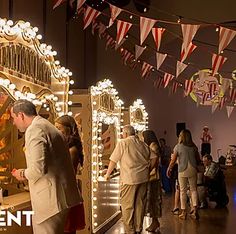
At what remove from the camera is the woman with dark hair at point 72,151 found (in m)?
4.82

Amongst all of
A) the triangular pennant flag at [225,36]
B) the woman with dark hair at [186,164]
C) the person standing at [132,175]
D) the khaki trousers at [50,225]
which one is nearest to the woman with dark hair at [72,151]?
the khaki trousers at [50,225]

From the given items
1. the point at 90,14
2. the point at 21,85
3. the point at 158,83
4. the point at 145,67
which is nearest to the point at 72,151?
the point at 21,85

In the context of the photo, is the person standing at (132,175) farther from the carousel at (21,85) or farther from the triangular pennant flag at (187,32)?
the triangular pennant flag at (187,32)

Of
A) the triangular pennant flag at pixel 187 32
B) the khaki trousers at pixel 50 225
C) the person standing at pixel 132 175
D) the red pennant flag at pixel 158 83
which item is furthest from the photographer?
the red pennant flag at pixel 158 83

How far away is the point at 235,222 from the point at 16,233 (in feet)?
16.2

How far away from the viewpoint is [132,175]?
6.72 meters

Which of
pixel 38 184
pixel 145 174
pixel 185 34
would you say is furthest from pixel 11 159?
pixel 185 34

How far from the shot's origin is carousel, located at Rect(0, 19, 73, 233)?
4613mm

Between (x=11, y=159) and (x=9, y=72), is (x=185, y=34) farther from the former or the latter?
(x=9, y=72)

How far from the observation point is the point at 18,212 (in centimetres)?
470

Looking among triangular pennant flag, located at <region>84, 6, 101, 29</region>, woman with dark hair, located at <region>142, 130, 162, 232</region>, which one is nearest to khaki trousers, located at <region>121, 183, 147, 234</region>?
woman with dark hair, located at <region>142, 130, 162, 232</region>

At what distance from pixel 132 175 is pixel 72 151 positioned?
175 centimetres

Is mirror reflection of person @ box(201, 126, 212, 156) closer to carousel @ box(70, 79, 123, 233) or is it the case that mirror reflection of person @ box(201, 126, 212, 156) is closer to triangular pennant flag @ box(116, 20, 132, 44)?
triangular pennant flag @ box(116, 20, 132, 44)

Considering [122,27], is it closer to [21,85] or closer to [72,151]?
[72,151]
